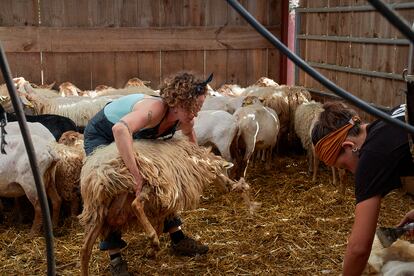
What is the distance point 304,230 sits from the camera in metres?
5.25

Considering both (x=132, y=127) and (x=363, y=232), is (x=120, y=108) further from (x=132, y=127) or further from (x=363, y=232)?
(x=363, y=232)

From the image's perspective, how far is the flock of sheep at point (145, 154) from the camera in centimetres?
374

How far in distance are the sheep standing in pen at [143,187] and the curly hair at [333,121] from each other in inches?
58.6

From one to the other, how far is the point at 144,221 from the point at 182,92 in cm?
101

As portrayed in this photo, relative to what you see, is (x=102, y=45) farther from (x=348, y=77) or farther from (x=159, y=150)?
(x=159, y=150)

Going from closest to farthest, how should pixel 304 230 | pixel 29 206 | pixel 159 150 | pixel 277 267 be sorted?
pixel 159 150 < pixel 277 267 < pixel 304 230 < pixel 29 206

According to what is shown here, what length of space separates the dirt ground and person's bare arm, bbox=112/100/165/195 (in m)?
0.92

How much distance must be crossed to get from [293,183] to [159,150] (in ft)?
11.0

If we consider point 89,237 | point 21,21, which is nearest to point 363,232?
point 89,237

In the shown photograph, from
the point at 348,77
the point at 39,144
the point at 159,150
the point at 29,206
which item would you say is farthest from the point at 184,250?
the point at 348,77

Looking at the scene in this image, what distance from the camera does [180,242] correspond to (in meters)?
4.62

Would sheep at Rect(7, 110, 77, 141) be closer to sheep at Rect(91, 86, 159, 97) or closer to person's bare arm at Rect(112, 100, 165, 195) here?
sheep at Rect(91, 86, 159, 97)

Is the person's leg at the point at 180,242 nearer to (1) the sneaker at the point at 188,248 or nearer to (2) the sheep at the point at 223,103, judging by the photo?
(1) the sneaker at the point at 188,248

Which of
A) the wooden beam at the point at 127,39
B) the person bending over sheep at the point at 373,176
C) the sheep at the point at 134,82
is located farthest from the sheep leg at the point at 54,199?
the wooden beam at the point at 127,39
